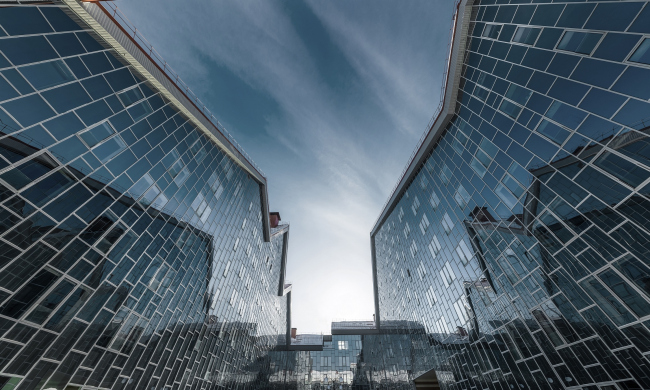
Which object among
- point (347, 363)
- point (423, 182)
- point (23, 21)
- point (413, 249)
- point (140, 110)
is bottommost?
point (347, 363)

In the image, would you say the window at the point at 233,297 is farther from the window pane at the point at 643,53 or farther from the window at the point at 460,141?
the window pane at the point at 643,53

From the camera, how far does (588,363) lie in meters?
16.0

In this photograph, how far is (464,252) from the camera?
92.7 feet

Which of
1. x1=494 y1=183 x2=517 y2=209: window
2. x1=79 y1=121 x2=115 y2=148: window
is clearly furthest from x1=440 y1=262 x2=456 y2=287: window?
x1=79 y1=121 x2=115 y2=148: window

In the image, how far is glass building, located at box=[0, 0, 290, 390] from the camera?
1389cm

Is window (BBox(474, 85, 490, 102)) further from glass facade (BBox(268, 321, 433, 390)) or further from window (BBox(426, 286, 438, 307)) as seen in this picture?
glass facade (BBox(268, 321, 433, 390))

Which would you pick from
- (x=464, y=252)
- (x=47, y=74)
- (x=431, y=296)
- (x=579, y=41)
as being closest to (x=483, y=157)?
(x=464, y=252)

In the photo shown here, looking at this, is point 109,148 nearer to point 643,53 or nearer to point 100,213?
point 100,213

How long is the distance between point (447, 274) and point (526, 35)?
24654mm

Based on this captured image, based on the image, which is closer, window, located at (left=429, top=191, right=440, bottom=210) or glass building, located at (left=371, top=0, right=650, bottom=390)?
glass building, located at (left=371, top=0, right=650, bottom=390)

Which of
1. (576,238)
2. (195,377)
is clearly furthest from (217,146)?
(576,238)

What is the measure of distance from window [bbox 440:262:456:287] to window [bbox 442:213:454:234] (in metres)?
4.18

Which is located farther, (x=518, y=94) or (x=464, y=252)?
(x=464, y=252)

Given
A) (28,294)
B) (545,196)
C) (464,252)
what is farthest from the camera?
(464,252)
